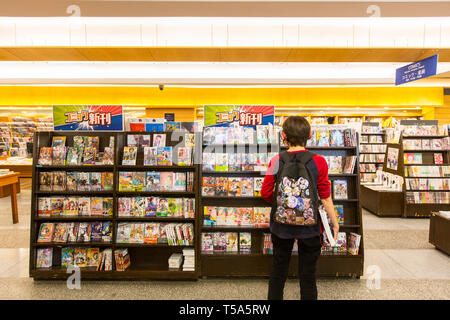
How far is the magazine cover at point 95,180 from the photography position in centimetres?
322

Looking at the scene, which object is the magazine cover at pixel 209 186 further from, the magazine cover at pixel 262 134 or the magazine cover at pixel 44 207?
the magazine cover at pixel 44 207

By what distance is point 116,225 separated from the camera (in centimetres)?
314

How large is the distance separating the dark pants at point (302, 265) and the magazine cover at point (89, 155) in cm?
225

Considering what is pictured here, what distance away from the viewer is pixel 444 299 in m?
2.66

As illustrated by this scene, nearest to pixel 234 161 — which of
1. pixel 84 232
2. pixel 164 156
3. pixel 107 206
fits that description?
pixel 164 156

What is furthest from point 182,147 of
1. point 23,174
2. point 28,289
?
point 23,174

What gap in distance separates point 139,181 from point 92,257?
102 cm

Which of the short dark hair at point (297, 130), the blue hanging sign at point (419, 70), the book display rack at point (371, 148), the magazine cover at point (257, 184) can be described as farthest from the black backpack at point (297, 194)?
the book display rack at point (371, 148)

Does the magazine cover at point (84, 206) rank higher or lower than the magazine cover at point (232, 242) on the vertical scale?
higher

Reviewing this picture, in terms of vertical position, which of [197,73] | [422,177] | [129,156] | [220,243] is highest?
[197,73]

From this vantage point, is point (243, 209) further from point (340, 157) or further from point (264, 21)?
point (264, 21)

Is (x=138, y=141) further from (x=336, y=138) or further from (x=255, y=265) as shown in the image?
(x=336, y=138)

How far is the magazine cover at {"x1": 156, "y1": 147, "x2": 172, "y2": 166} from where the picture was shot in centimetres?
317

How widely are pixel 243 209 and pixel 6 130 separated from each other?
10.2 meters
